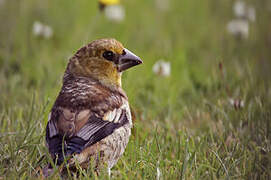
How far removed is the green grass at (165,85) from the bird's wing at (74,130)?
13 centimetres

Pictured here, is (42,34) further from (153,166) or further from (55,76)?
(153,166)

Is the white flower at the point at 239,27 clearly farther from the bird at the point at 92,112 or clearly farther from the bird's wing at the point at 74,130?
the bird's wing at the point at 74,130

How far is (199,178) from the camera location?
3730 mm

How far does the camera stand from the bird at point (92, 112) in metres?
3.50

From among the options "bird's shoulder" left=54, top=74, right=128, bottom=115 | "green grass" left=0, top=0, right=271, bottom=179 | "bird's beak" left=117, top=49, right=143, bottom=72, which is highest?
"bird's beak" left=117, top=49, right=143, bottom=72

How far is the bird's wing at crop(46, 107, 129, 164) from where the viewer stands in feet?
11.4

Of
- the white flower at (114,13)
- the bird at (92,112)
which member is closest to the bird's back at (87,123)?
the bird at (92,112)

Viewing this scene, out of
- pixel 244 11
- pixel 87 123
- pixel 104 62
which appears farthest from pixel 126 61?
pixel 244 11

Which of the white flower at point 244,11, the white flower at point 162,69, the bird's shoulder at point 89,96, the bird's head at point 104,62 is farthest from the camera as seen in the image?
the white flower at point 244,11

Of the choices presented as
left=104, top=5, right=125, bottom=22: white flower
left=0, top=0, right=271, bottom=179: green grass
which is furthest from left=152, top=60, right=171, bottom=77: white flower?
left=104, top=5, right=125, bottom=22: white flower

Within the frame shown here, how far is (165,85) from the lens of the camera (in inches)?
248

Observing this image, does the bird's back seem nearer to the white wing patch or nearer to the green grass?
the white wing patch

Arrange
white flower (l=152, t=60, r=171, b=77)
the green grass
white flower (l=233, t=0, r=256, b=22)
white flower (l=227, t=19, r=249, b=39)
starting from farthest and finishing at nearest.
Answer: white flower (l=227, t=19, r=249, b=39), white flower (l=233, t=0, r=256, b=22), white flower (l=152, t=60, r=171, b=77), the green grass

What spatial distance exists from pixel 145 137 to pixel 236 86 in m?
2.02
